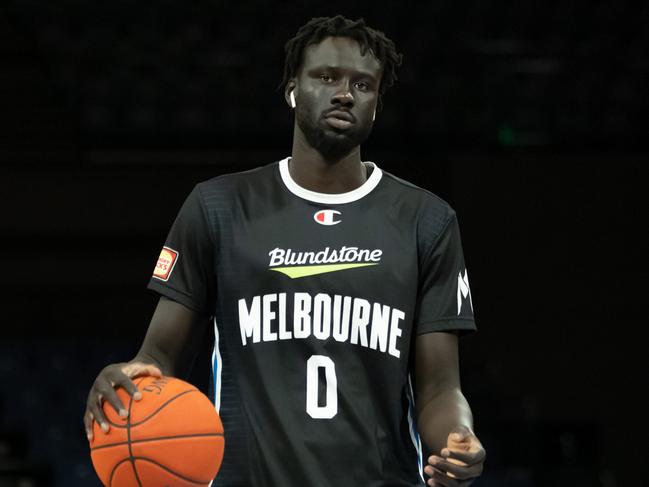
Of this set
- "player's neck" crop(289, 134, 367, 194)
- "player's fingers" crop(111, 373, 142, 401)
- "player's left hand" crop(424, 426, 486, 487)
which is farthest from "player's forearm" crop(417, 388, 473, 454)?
"player's fingers" crop(111, 373, 142, 401)

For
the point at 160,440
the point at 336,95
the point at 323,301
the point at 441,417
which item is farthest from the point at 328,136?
the point at 160,440

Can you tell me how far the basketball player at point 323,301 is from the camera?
2432 millimetres

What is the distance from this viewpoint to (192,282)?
256 centimetres

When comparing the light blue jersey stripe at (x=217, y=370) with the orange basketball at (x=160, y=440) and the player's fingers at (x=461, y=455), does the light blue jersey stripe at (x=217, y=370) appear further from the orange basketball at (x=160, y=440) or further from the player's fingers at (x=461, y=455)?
the player's fingers at (x=461, y=455)

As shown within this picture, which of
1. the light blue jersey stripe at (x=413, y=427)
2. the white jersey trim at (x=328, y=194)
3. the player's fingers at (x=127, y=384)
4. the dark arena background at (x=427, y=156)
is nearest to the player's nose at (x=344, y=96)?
the white jersey trim at (x=328, y=194)

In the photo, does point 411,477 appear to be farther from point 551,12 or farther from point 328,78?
point 551,12

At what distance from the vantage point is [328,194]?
8.71 feet

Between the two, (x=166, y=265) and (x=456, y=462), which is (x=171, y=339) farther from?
(x=456, y=462)

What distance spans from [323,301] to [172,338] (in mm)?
367

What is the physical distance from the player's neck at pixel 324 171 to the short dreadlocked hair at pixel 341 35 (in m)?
0.21

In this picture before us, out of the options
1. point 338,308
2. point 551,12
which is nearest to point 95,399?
point 338,308

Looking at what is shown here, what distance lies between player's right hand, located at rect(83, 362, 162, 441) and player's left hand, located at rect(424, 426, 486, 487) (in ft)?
2.08

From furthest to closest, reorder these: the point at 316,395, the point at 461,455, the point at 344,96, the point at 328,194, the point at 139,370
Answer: the point at 328,194, the point at 344,96, the point at 316,395, the point at 139,370, the point at 461,455

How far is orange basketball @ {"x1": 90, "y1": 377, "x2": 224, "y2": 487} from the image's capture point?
2.24m
